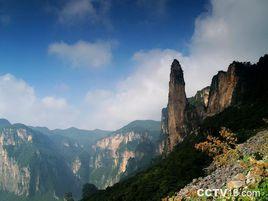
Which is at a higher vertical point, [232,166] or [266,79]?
[266,79]

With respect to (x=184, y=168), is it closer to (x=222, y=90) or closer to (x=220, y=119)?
(x=220, y=119)

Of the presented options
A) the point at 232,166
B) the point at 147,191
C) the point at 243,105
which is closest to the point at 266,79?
the point at 243,105

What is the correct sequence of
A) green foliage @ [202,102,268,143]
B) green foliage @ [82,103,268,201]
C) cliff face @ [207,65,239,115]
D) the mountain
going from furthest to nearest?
1. cliff face @ [207,65,239,115]
2. the mountain
3. green foliage @ [202,102,268,143]
4. green foliage @ [82,103,268,201]

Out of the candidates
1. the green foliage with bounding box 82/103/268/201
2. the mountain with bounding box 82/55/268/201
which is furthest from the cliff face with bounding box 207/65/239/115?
the green foliage with bounding box 82/103/268/201

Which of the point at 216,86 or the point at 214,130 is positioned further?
the point at 216,86

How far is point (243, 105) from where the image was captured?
143m

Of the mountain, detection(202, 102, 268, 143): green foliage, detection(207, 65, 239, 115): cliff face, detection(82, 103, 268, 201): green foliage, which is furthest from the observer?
detection(207, 65, 239, 115): cliff face

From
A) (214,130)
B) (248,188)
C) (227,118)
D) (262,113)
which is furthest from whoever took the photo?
(227,118)

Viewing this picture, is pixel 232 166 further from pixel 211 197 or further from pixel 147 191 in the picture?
pixel 147 191

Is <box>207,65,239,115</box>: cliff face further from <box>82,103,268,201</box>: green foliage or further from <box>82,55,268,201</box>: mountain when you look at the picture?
<box>82,103,268,201</box>: green foliage

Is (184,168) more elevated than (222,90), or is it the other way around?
(222,90)

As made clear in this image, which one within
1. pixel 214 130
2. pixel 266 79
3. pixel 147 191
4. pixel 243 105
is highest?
pixel 266 79

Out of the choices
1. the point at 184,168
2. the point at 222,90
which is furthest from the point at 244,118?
the point at 222,90

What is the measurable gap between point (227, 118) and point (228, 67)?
1809 inches
